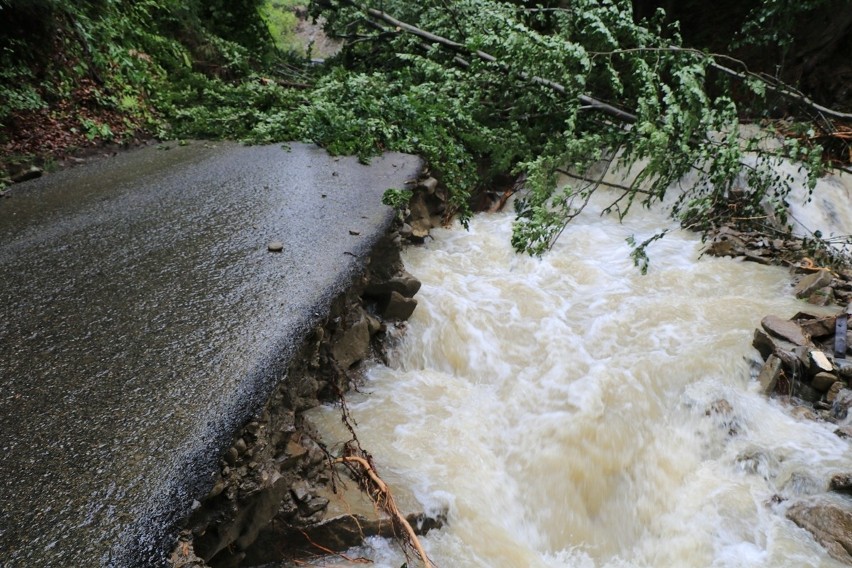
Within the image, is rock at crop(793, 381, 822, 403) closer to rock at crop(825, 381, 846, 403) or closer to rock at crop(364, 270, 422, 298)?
rock at crop(825, 381, 846, 403)

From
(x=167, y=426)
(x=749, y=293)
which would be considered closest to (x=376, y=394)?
(x=167, y=426)

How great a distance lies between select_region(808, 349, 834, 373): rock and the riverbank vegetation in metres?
1.64

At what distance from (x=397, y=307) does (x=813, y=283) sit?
12.8 ft

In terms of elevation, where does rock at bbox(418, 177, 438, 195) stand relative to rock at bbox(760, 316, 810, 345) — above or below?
below

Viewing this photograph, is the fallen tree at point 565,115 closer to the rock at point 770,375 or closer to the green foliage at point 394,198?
the green foliage at point 394,198

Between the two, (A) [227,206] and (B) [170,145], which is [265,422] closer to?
(A) [227,206]

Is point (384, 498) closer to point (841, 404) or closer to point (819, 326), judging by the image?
point (841, 404)

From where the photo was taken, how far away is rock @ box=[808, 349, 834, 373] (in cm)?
375

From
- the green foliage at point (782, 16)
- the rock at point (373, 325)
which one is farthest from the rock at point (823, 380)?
the green foliage at point (782, 16)

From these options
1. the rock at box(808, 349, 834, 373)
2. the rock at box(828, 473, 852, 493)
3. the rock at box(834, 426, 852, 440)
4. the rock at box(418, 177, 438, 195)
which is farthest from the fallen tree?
the rock at box(828, 473, 852, 493)

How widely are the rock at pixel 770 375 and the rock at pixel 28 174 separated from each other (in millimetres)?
6738

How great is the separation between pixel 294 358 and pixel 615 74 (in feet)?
17.3

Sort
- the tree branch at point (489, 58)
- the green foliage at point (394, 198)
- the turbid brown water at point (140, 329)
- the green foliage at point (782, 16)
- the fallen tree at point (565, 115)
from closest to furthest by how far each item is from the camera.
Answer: the turbid brown water at point (140, 329), the green foliage at point (394, 198), the fallen tree at point (565, 115), the tree branch at point (489, 58), the green foliage at point (782, 16)

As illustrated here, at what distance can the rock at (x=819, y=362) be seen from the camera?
12.3 ft
